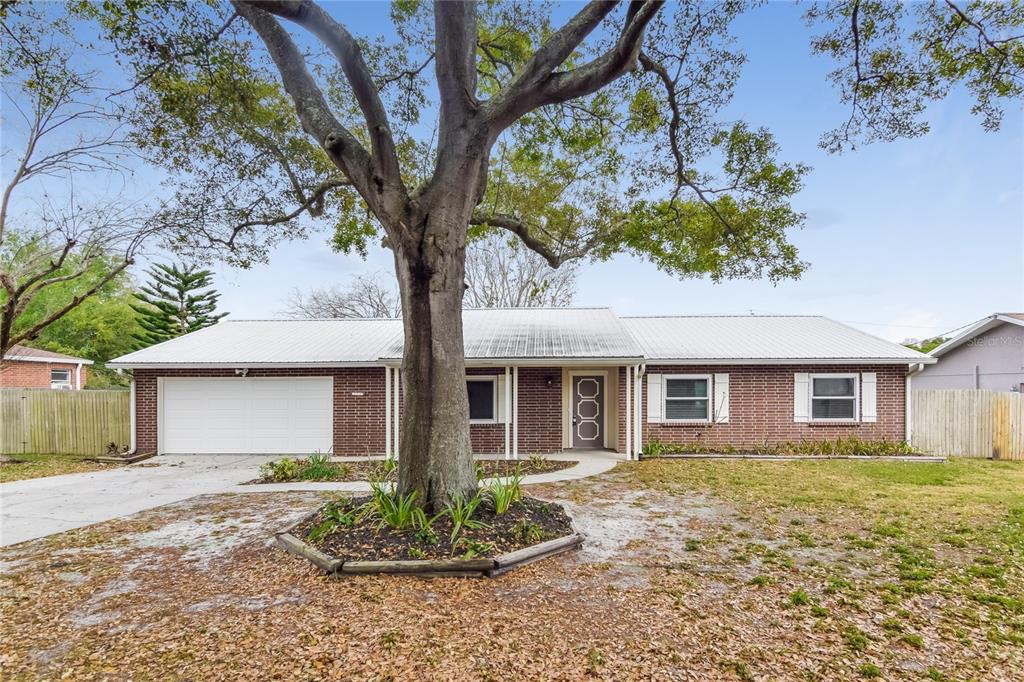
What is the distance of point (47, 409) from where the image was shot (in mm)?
12062

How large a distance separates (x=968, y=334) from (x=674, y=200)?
14595 mm

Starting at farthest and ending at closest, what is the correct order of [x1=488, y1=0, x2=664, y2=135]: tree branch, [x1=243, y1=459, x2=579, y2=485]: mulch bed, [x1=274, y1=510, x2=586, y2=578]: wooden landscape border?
[x1=243, y1=459, x2=579, y2=485]: mulch bed < [x1=488, y1=0, x2=664, y2=135]: tree branch < [x1=274, y1=510, x2=586, y2=578]: wooden landscape border

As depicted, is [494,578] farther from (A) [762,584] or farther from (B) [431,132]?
(B) [431,132]

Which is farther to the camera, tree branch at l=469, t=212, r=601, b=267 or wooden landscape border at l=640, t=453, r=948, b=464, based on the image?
wooden landscape border at l=640, t=453, r=948, b=464

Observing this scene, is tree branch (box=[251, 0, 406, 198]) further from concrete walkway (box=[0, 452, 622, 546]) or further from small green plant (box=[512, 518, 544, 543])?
concrete walkway (box=[0, 452, 622, 546])

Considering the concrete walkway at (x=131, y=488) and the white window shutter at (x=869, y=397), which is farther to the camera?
the white window shutter at (x=869, y=397)

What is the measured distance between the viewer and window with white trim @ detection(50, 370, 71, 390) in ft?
68.9

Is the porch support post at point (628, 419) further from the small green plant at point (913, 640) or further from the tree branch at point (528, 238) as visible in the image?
the small green plant at point (913, 640)

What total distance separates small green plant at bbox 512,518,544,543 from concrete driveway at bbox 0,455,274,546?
5691 mm

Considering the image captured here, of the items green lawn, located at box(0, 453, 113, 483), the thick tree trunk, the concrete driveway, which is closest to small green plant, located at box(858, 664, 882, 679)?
the thick tree trunk

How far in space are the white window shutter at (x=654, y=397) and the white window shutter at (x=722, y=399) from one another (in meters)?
1.42

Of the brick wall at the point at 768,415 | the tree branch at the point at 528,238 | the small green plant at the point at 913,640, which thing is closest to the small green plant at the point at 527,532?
the small green plant at the point at 913,640

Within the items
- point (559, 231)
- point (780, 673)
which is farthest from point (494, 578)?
point (559, 231)

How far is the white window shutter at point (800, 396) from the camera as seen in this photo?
12.0 metres
